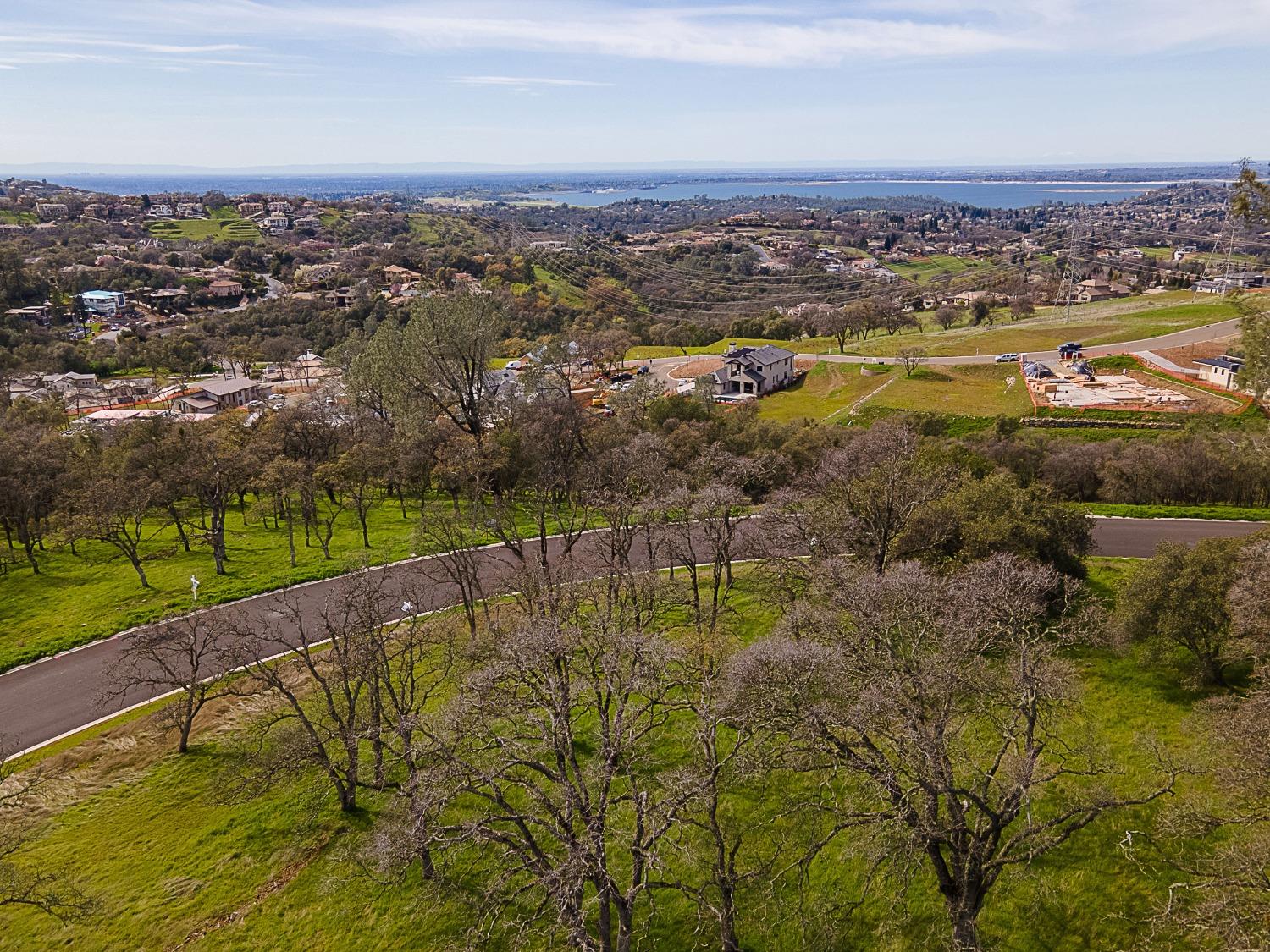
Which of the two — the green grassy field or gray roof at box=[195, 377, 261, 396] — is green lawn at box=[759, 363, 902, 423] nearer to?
the green grassy field

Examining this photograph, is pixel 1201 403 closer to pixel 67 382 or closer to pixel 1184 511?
pixel 1184 511

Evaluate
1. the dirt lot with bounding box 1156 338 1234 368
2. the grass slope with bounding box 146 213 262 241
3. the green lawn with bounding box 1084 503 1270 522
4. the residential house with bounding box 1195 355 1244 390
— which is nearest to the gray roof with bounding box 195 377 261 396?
the green lawn with bounding box 1084 503 1270 522

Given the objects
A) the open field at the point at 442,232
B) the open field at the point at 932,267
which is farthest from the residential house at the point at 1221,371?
the open field at the point at 442,232

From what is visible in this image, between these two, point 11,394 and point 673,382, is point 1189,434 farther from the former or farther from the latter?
point 11,394

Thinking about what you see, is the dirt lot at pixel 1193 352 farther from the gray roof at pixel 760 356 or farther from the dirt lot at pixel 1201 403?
the gray roof at pixel 760 356

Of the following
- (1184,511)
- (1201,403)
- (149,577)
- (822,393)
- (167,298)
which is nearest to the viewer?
(149,577)

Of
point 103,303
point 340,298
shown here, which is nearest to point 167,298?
point 103,303

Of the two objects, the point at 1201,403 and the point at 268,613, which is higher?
the point at 1201,403
